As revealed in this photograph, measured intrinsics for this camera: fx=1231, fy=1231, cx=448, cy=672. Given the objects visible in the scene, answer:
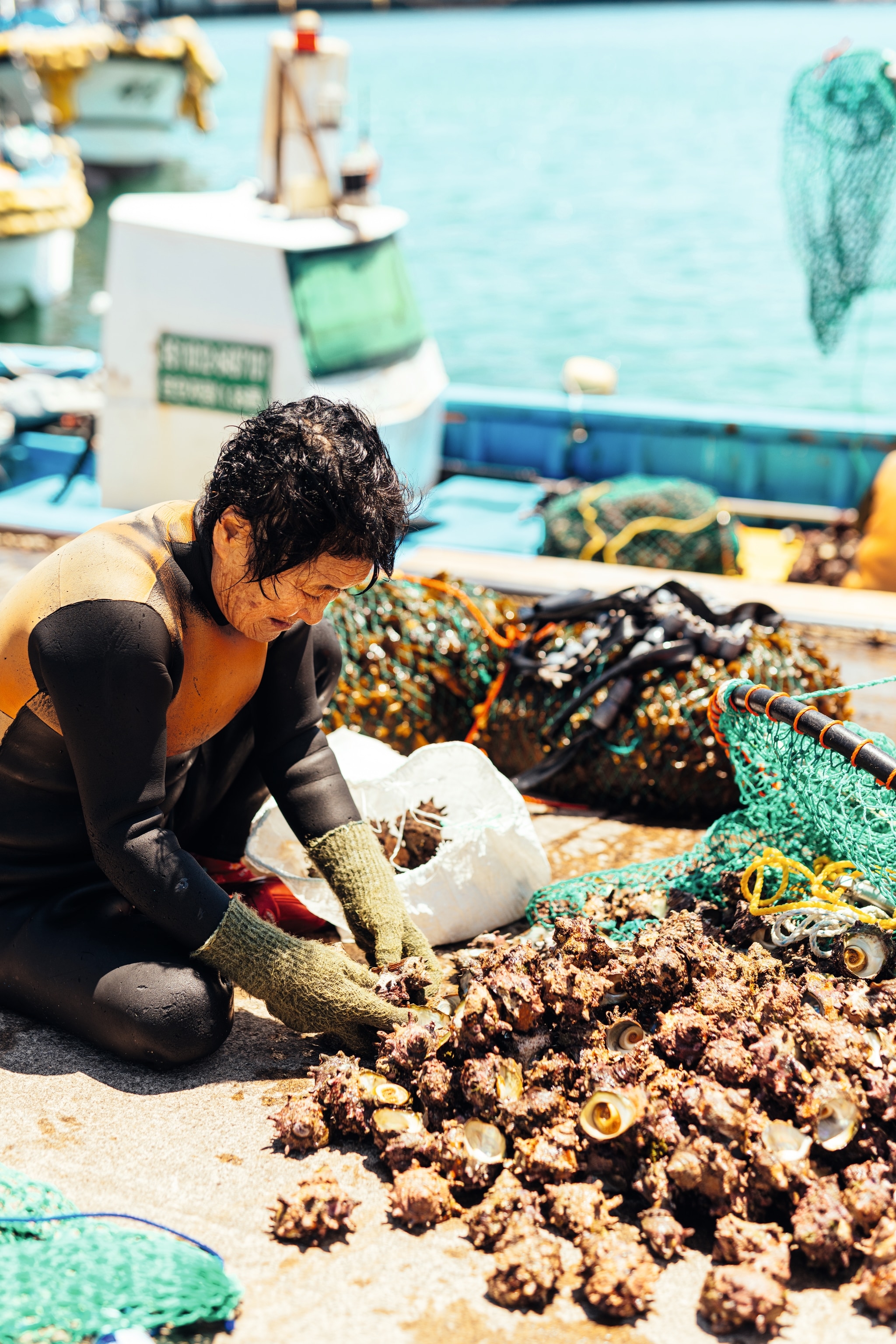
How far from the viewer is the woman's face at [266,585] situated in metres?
2.08

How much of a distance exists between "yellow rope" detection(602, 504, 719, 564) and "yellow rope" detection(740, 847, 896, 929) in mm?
3253

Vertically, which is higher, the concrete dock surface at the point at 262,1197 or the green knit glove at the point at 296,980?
the green knit glove at the point at 296,980

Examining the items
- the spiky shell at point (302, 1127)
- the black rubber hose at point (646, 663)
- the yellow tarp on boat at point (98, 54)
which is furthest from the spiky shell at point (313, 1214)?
the yellow tarp on boat at point (98, 54)

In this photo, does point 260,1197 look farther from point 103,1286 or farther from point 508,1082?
point 508,1082

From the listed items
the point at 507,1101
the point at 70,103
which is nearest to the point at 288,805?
the point at 507,1101

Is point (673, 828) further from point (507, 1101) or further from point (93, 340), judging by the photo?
point (93, 340)

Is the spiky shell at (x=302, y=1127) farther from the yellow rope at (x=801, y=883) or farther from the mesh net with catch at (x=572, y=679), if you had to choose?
the mesh net with catch at (x=572, y=679)

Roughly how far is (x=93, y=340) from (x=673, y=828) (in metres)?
16.6

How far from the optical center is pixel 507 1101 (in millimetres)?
2002

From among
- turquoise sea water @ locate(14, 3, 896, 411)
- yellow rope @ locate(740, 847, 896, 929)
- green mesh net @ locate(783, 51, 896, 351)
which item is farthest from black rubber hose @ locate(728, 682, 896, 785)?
turquoise sea water @ locate(14, 3, 896, 411)

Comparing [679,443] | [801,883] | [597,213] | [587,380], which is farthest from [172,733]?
[597,213]

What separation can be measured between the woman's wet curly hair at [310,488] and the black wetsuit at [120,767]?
202mm

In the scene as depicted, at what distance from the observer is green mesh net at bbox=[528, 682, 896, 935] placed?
2.48m

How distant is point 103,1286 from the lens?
1.69 meters
